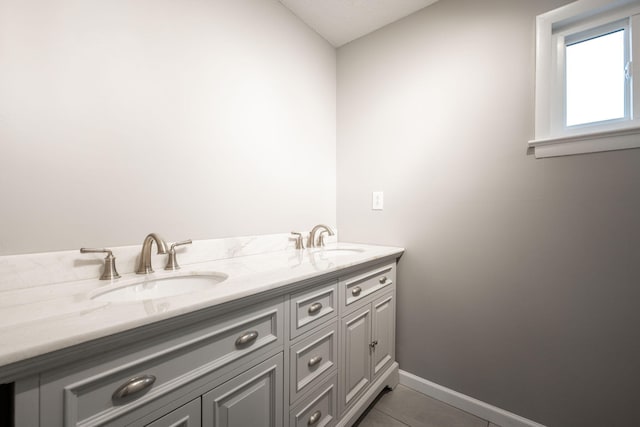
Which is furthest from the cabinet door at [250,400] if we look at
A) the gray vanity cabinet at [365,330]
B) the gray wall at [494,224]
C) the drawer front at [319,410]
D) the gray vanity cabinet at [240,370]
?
the gray wall at [494,224]

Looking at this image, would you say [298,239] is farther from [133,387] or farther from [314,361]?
[133,387]

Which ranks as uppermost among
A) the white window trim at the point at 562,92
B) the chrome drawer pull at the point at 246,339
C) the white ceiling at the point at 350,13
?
the white ceiling at the point at 350,13

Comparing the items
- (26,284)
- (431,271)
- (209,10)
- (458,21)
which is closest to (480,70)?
(458,21)

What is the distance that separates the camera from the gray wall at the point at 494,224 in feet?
3.74

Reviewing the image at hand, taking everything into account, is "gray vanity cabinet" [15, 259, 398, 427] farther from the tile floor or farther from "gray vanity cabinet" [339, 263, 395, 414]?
the tile floor

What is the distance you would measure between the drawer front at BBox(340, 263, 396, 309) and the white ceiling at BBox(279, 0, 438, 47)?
5.21ft

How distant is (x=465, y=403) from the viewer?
1.46 meters

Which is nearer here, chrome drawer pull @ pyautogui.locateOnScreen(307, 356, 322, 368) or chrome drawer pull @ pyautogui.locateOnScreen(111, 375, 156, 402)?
chrome drawer pull @ pyautogui.locateOnScreen(111, 375, 156, 402)

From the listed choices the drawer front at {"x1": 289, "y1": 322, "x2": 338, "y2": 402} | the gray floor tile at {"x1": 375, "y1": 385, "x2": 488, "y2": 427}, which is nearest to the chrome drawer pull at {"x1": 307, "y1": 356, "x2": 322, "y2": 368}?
the drawer front at {"x1": 289, "y1": 322, "x2": 338, "y2": 402}

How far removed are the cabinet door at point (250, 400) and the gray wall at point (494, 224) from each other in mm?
1072

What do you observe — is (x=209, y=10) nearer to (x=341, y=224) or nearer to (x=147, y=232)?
(x=147, y=232)

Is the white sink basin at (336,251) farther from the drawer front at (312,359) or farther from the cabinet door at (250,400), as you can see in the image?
the cabinet door at (250,400)

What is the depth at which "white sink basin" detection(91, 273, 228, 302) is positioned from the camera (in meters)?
0.89

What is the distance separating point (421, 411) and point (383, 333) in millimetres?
438
